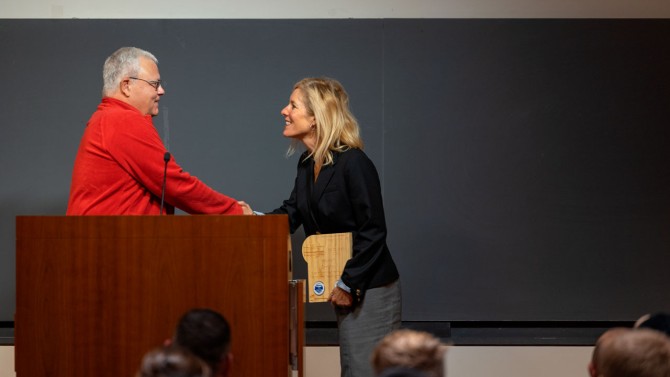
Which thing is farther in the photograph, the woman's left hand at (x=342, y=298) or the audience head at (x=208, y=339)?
the woman's left hand at (x=342, y=298)

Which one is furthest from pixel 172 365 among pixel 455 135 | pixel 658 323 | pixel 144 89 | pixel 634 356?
pixel 455 135

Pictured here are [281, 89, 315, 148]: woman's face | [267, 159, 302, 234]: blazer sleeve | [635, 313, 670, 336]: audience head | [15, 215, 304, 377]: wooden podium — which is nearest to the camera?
[635, 313, 670, 336]: audience head

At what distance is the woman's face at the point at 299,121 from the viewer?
158 inches

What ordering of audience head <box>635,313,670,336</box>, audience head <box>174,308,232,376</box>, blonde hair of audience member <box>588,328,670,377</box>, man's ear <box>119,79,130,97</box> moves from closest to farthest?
blonde hair of audience member <box>588,328,670,377</box>
audience head <box>174,308,232,376</box>
audience head <box>635,313,670,336</box>
man's ear <box>119,79,130,97</box>

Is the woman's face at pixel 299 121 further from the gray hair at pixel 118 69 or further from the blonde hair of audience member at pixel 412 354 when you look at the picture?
the blonde hair of audience member at pixel 412 354

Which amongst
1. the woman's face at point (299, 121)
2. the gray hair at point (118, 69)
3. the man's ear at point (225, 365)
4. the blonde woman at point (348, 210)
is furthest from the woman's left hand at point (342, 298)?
the man's ear at point (225, 365)

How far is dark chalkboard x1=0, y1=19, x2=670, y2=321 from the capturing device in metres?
5.00

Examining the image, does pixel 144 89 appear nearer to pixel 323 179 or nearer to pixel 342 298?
pixel 323 179

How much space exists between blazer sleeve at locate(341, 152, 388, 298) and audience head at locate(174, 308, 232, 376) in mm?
1294

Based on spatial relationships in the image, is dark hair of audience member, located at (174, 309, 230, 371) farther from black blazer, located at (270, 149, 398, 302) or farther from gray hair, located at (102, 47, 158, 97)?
gray hair, located at (102, 47, 158, 97)

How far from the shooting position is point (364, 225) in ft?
12.4

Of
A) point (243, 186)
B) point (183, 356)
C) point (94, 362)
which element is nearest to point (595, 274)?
point (243, 186)

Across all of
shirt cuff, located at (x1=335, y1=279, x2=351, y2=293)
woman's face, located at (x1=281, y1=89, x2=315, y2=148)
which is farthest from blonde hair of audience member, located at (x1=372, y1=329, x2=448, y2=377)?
woman's face, located at (x1=281, y1=89, x2=315, y2=148)

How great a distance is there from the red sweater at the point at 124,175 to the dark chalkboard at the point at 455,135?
1.43m
